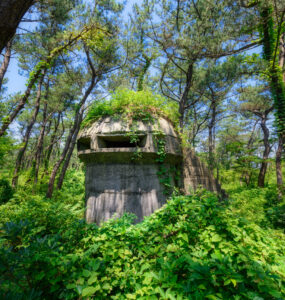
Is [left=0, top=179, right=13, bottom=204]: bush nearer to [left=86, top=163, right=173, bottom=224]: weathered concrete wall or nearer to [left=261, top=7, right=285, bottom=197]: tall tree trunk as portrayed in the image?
[left=86, top=163, right=173, bottom=224]: weathered concrete wall

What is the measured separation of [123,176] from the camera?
171 inches

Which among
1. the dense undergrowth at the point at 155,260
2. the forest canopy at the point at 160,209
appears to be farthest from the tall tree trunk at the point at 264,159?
the dense undergrowth at the point at 155,260

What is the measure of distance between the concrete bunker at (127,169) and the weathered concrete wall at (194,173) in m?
0.91

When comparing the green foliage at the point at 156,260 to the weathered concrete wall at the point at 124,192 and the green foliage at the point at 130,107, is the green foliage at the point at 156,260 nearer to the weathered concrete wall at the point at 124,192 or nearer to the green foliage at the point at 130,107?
the weathered concrete wall at the point at 124,192

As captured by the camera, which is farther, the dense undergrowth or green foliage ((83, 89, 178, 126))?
green foliage ((83, 89, 178, 126))

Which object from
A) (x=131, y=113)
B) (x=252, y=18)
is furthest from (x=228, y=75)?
(x=131, y=113)

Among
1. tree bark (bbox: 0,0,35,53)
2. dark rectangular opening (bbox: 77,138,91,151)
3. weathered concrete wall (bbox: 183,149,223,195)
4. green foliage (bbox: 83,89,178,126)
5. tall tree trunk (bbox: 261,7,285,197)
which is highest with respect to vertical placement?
tall tree trunk (bbox: 261,7,285,197)

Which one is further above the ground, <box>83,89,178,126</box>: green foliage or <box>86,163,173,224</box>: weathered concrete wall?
<box>83,89,178,126</box>: green foliage

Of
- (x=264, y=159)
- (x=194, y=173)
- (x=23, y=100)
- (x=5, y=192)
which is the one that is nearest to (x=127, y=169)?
(x=194, y=173)

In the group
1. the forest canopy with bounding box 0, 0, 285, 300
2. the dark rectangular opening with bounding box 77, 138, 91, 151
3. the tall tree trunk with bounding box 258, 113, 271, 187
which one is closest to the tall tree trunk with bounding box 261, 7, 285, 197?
the forest canopy with bounding box 0, 0, 285, 300

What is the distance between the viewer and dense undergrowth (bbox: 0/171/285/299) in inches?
50.9

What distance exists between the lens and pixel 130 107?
4598mm

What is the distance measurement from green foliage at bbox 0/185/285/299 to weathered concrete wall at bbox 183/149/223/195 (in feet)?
9.45

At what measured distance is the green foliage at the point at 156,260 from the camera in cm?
129
